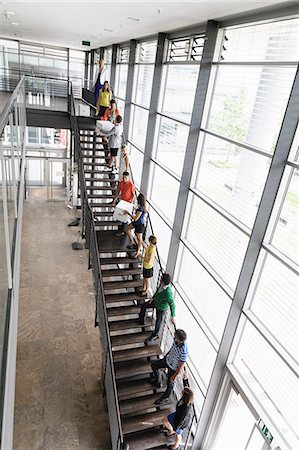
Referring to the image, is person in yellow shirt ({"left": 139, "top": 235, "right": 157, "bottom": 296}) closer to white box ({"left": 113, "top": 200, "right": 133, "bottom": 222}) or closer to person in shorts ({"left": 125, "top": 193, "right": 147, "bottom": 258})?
person in shorts ({"left": 125, "top": 193, "right": 147, "bottom": 258})

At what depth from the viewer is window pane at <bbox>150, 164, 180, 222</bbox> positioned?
810 cm

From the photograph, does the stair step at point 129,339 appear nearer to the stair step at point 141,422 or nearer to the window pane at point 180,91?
the stair step at point 141,422

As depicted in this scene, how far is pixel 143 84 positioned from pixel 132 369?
8186mm

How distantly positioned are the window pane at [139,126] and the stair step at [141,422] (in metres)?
7.39

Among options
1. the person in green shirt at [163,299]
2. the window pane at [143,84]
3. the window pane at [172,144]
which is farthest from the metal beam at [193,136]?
the window pane at [143,84]

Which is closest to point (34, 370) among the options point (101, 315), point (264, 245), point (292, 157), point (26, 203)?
point (101, 315)

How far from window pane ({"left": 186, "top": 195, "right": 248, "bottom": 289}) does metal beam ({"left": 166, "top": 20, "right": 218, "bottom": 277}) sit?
0.81ft

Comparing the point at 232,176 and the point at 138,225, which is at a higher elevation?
the point at 232,176

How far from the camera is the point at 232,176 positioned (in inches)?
227

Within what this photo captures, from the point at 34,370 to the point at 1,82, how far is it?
13.9 metres

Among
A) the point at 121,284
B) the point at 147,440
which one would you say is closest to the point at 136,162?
the point at 121,284

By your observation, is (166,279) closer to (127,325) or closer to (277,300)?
(127,325)

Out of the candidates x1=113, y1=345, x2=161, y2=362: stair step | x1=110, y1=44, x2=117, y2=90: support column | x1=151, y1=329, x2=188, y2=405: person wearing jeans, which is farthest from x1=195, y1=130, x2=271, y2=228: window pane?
x1=110, y1=44, x2=117, y2=90: support column

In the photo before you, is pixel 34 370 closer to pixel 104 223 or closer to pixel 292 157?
pixel 104 223
